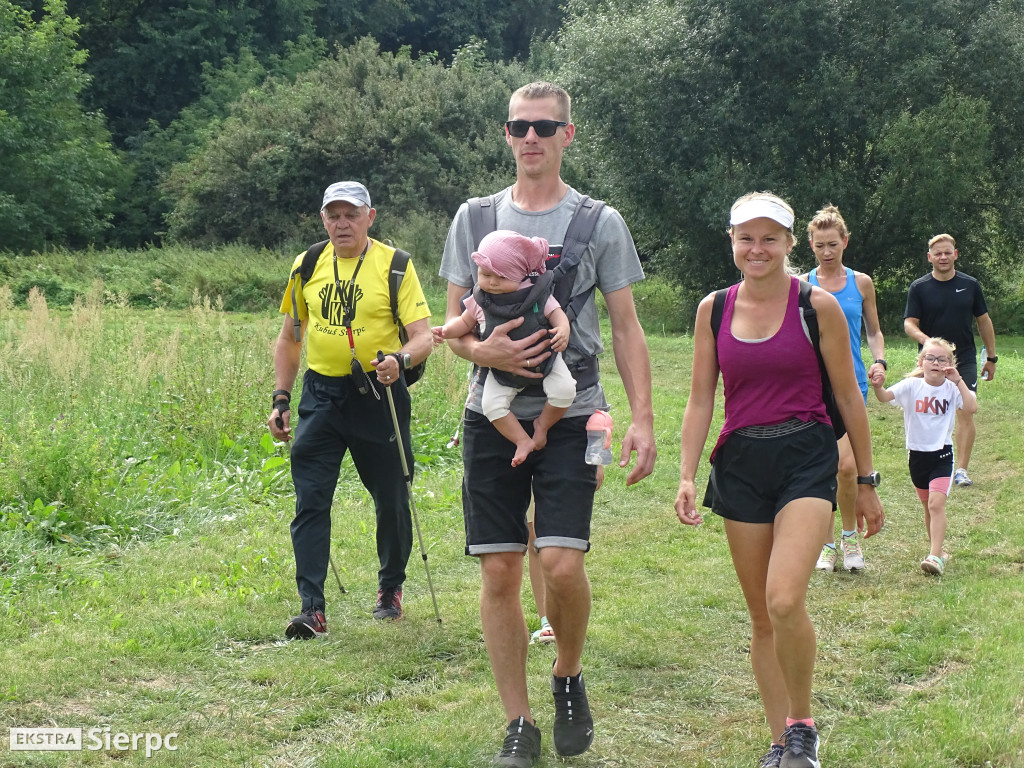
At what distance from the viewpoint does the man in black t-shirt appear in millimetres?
10258

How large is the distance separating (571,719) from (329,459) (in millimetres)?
2404

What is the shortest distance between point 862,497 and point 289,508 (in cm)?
549

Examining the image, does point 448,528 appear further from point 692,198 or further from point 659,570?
point 692,198

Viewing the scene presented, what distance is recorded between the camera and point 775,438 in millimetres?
4168

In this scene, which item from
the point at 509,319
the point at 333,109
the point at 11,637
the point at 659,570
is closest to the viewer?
the point at 509,319

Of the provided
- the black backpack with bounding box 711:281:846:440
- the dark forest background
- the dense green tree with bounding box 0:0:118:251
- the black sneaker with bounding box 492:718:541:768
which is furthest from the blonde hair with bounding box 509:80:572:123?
the dense green tree with bounding box 0:0:118:251

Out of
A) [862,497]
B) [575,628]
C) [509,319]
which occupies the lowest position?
[575,628]

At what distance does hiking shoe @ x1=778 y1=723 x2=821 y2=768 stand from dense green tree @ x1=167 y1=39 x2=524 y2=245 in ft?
114

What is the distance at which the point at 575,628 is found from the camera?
4.39m

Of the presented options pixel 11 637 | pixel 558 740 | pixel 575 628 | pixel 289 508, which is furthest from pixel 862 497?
pixel 289 508

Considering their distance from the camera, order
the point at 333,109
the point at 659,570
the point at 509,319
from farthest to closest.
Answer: the point at 333,109
the point at 659,570
the point at 509,319

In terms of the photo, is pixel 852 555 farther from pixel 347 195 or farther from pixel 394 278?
pixel 347 195

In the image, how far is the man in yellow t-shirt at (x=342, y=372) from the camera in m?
6.10

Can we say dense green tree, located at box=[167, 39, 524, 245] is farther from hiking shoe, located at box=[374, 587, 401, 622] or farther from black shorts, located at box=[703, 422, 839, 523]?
black shorts, located at box=[703, 422, 839, 523]
